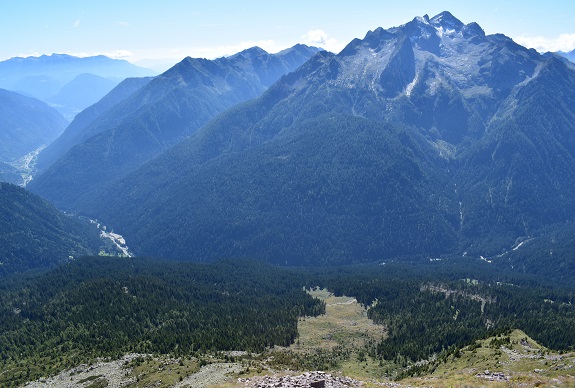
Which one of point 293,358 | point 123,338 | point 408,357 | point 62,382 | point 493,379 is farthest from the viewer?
point 123,338

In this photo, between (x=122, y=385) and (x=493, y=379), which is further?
(x=122, y=385)

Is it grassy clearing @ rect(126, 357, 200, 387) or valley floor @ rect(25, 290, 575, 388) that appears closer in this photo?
valley floor @ rect(25, 290, 575, 388)

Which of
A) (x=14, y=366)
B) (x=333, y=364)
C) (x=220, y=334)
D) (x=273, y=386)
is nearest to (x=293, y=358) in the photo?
(x=333, y=364)

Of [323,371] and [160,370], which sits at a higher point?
[323,371]

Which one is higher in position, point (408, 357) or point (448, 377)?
point (448, 377)

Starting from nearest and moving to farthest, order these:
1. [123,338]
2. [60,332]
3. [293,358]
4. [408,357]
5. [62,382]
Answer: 1. [62,382]
2. [293,358]
3. [408,357]
4. [123,338]
5. [60,332]

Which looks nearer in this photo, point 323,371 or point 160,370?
point 323,371

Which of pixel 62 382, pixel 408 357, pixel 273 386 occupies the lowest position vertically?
pixel 408 357

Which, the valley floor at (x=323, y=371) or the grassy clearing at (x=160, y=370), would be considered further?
the grassy clearing at (x=160, y=370)

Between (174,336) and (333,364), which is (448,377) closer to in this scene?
(333,364)

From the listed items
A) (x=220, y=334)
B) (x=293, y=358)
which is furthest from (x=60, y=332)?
(x=293, y=358)
